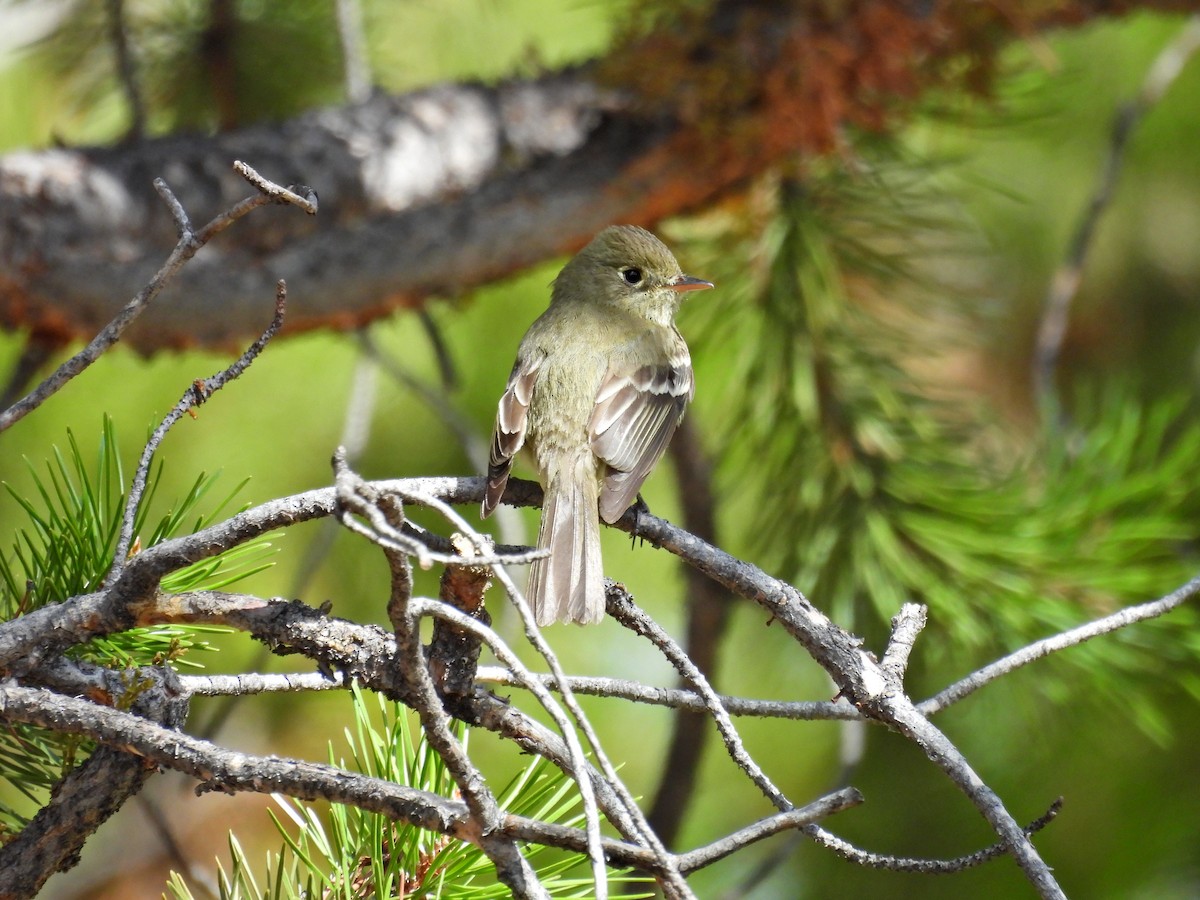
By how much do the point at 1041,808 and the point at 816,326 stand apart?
169 centimetres

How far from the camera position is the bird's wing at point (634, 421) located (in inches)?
106

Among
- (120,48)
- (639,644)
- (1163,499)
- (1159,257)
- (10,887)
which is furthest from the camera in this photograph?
(1159,257)

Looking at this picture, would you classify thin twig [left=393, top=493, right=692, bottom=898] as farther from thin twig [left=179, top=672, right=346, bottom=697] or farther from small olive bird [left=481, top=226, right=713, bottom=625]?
small olive bird [left=481, top=226, right=713, bottom=625]

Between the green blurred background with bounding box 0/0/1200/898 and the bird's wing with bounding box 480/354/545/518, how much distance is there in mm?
272

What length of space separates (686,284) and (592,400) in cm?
44

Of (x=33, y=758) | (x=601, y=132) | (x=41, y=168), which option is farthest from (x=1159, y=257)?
(x=33, y=758)

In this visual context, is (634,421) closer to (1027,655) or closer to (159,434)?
(1027,655)

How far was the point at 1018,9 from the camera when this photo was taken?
2977 millimetres

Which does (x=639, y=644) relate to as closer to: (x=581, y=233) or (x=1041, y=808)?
(x=1041, y=808)

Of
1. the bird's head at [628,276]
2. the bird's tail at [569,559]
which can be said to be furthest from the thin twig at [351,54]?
the bird's tail at [569,559]

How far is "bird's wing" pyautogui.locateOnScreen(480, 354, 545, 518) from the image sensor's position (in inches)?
102

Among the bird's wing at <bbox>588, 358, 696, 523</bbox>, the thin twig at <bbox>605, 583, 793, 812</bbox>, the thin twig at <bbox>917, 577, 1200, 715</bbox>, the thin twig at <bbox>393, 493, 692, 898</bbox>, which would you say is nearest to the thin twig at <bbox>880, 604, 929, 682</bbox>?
the thin twig at <bbox>917, 577, 1200, 715</bbox>

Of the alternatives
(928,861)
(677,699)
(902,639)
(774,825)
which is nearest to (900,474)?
(902,639)

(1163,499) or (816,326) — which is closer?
(1163,499)
